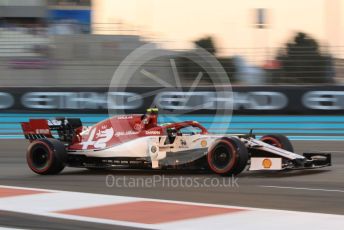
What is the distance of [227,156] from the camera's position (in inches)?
346

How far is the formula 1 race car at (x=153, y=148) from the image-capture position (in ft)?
29.1

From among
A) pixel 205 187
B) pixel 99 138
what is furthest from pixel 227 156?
pixel 99 138

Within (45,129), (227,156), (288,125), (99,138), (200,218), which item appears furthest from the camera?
(288,125)

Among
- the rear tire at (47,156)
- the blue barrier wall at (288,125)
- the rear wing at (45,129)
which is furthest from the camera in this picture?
the blue barrier wall at (288,125)

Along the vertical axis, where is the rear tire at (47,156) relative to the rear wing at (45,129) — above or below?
below

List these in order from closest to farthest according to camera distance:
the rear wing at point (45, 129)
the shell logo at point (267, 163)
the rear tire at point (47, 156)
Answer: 1. the shell logo at point (267, 163)
2. the rear tire at point (47, 156)
3. the rear wing at point (45, 129)

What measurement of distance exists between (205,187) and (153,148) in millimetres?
1365

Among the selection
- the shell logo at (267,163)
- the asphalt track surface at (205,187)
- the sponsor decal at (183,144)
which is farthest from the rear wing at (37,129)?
the shell logo at (267,163)

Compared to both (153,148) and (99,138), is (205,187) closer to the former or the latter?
(153,148)

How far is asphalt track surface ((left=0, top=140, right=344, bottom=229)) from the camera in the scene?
6.55 meters

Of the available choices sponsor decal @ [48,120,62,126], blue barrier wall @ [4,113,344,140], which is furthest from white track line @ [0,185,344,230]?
blue barrier wall @ [4,113,344,140]

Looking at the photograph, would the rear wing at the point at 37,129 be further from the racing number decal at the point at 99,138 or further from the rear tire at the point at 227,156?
the rear tire at the point at 227,156

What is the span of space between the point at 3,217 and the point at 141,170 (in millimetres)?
4251

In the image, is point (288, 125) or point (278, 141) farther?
point (288, 125)
